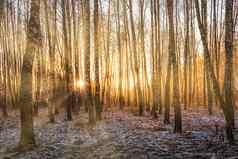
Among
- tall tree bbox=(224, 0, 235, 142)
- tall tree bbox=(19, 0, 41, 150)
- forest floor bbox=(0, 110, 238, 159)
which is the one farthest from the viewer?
tall tree bbox=(19, 0, 41, 150)

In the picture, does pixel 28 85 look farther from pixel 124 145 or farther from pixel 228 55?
pixel 228 55

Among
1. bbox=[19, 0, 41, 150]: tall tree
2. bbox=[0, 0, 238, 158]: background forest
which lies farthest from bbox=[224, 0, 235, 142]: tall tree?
bbox=[19, 0, 41, 150]: tall tree

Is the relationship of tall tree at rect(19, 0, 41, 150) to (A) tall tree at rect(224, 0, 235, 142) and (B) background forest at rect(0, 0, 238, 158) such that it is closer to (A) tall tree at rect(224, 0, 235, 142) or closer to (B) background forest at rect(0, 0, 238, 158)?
(B) background forest at rect(0, 0, 238, 158)

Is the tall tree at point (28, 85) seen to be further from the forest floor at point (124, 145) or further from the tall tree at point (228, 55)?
the tall tree at point (228, 55)

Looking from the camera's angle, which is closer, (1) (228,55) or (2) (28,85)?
(2) (28,85)

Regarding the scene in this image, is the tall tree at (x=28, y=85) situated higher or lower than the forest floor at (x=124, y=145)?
higher

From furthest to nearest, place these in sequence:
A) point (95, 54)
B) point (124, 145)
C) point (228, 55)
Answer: point (95, 54) < point (228, 55) < point (124, 145)

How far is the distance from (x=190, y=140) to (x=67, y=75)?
908 cm

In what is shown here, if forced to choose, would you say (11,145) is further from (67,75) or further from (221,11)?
(221,11)

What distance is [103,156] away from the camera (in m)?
6.75

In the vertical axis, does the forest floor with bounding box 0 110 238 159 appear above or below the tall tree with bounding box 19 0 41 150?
below

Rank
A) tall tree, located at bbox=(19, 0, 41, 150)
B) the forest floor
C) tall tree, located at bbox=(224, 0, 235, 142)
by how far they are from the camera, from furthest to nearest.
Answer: tall tree, located at bbox=(19, 0, 41, 150), tall tree, located at bbox=(224, 0, 235, 142), the forest floor

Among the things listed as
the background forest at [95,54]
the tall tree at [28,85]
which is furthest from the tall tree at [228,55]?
the tall tree at [28,85]

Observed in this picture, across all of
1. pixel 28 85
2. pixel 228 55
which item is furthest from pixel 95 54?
pixel 228 55
